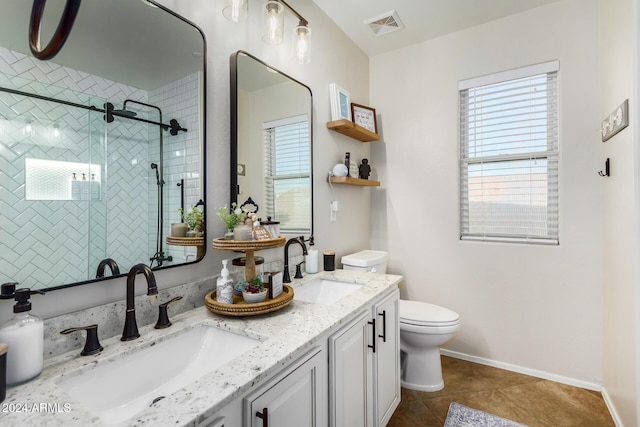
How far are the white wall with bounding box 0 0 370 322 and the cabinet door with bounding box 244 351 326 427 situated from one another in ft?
2.07

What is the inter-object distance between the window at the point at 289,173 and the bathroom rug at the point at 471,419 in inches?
56.5

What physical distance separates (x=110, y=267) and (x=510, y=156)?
8.79 feet

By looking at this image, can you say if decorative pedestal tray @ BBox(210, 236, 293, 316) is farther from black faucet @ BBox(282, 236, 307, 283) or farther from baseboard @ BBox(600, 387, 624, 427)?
baseboard @ BBox(600, 387, 624, 427)

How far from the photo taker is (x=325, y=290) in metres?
1.92

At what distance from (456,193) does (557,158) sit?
0.72 m

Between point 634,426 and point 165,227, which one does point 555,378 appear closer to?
point 634,426

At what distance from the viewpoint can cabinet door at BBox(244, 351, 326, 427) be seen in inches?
32.9

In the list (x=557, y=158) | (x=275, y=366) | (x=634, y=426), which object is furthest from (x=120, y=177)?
(x=557, y=158)

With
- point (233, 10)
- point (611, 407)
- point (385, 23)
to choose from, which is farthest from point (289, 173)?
point (611, 407)

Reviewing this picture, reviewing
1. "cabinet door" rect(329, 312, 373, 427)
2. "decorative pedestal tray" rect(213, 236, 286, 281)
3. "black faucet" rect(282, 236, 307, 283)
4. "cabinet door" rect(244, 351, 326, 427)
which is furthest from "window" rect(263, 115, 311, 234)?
"cabinet door" rect(244, 351, 326, 427)

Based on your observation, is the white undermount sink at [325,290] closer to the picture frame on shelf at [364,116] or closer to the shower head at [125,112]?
the shower head at [125,112]

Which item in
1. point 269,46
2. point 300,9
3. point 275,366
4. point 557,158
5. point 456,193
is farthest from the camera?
point 456,193

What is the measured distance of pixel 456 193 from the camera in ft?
8.55

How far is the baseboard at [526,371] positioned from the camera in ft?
7.15
